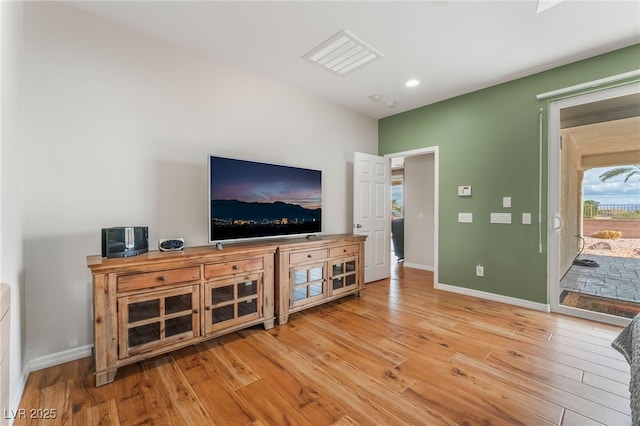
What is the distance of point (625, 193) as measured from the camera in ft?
8.72

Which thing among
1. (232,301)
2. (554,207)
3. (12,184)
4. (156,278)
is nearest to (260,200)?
(232,301)

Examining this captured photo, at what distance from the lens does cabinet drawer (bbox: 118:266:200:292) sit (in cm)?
180

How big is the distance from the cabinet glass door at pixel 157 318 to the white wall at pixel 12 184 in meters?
0.52

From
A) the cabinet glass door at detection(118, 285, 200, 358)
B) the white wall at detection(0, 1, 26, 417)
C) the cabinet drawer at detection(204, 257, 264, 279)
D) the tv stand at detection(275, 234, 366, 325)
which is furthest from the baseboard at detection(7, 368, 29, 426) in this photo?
the tv stand at detection(275, 234, 366, 325)

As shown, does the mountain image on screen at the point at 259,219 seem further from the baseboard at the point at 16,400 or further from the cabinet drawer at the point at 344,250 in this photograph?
the baseboard at the point at 16,400

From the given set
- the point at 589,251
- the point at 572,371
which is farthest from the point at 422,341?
the point at 589,251

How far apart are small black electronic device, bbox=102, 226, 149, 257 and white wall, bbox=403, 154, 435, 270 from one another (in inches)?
185

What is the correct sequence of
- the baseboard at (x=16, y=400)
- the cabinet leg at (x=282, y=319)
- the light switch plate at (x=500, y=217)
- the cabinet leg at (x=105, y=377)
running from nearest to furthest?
the baseboard at (x=16, y=400)
the cabinet leg at (x=105, y=377)
the cabinet leg at (x=282, y=319)
the light switch plate at (x=500, y=217)

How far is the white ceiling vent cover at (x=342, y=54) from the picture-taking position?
247cm

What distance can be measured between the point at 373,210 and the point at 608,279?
9.00ft

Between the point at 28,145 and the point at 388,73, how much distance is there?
10.8ft

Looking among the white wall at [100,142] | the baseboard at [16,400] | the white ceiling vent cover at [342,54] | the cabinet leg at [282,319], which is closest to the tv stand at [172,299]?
the cabinet leg at [282,319]

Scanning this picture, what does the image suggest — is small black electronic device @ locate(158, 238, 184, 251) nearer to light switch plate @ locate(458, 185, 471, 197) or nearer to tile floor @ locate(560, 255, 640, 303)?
light switch plate @ locate(458, 185, 471, 197)

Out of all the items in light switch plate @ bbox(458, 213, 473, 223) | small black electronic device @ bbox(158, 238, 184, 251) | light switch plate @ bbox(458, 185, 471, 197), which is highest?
light switch plate @ bbox(458, 185, 471, 197)
